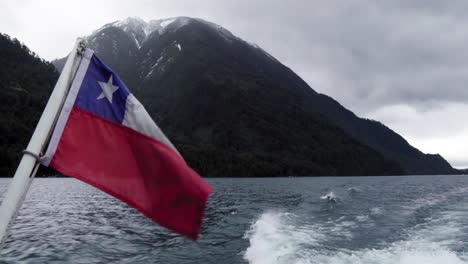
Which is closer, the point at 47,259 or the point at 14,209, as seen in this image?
the point at 14,209

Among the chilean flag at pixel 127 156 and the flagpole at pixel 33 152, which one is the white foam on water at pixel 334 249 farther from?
the flagpole at pixel 33 152

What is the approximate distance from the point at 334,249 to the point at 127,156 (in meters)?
22.4

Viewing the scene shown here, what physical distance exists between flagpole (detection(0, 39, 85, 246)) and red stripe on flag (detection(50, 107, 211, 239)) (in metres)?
0.62

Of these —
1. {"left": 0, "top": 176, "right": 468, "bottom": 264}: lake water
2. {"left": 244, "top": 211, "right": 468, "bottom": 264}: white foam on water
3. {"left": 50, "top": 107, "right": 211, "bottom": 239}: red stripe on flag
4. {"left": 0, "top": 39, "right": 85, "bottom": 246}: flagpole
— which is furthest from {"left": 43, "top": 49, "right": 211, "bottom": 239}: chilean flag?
{"left": 0, "top": 176, "right": 468, "bottom": 264}: lake water

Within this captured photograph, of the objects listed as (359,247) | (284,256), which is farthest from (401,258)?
(284,256)

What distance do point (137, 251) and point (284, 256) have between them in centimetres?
845

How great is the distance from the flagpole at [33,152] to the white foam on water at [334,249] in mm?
19288

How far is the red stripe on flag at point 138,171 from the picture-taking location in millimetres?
6266

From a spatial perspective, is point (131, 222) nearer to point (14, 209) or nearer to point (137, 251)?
point (137, 251)

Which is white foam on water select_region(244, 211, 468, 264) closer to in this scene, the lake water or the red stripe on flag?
the lake water

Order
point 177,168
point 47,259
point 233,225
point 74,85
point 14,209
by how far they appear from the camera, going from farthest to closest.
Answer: point 233,225
point 47,259
point 177,168
point 74,85
point 14,209

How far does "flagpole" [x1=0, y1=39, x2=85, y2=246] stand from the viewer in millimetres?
4992

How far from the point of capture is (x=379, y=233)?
111 feet

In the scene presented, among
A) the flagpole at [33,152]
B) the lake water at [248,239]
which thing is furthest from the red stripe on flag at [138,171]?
the lake water at [248,239]
